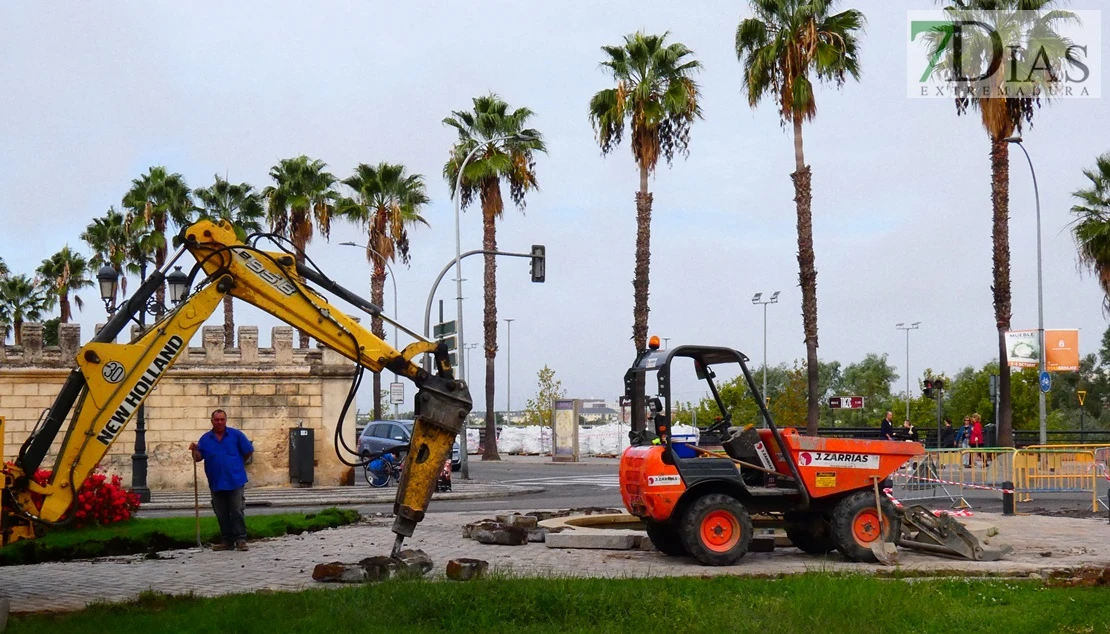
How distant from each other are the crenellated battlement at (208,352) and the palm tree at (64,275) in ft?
117

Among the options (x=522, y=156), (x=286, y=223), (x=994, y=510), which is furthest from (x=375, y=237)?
(x=994, y=510)

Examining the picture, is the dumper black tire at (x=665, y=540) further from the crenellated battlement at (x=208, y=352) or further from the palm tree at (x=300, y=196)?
the palm tree at (x=300, y=196)

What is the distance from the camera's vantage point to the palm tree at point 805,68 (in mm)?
35156

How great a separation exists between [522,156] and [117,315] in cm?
3298

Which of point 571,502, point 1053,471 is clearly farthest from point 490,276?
point 1053,471

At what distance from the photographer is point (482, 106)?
42625 millimetres

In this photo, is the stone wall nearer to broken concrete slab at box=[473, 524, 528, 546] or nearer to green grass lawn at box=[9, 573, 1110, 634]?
broken concrete slab at box=[473, 524, 528, 546]

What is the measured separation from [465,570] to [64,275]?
186 feet

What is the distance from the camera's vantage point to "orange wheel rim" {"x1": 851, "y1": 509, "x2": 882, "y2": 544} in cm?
1316

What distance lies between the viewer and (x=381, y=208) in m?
47.9

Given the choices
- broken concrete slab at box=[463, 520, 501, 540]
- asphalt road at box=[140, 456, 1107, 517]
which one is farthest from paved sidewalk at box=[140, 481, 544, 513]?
broken concrete slab at box=[463, 520, 501, 540]

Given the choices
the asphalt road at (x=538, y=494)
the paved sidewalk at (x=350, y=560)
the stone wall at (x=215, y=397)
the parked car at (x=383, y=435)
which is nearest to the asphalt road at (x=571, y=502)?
the asphalt road at (x=538, y=494)


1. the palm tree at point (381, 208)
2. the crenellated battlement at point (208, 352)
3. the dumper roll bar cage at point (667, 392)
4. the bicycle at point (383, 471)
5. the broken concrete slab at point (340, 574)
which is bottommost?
the bicycle at point (383, 471)

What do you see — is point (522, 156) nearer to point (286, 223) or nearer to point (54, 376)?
point (286, 223)
